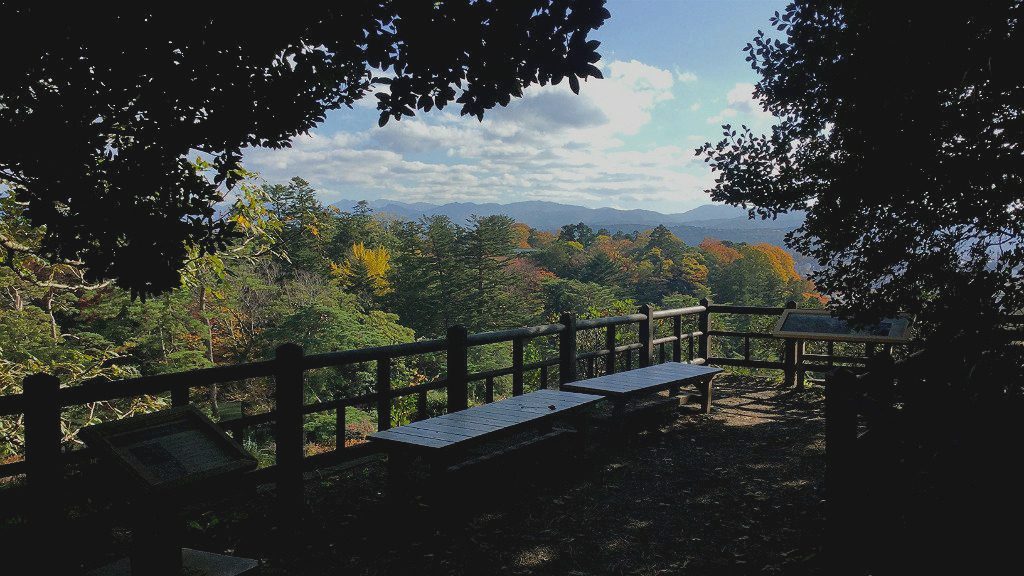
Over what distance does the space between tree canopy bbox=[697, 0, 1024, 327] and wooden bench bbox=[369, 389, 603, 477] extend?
2.52 m

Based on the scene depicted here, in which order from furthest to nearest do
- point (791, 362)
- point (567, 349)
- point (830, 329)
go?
point (791, 362) → point (830, 329) → point (567, 349)

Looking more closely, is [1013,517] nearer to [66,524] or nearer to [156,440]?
[156,440]

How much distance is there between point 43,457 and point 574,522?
351cm

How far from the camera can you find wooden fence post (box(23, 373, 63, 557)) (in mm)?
3879

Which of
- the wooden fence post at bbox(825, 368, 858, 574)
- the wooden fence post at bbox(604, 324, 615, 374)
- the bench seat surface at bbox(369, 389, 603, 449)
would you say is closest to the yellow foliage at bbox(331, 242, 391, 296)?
the wooden fence post at bbox(604, 324, 615, 374)

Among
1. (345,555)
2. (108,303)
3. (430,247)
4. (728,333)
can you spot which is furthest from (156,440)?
(430,247)

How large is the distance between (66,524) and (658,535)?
12.6ft

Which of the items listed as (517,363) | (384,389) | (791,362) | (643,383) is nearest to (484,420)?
(384,389)

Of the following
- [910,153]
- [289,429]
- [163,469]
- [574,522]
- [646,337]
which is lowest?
[574,522]

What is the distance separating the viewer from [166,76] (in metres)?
3.19

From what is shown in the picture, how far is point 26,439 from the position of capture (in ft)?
12.9

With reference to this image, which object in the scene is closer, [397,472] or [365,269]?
[397,472]

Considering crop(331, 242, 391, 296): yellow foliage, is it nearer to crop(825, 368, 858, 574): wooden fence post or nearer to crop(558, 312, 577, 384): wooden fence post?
crop(558, 312, 577, 384): wooden fence post

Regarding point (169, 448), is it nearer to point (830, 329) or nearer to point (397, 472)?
point (397, 472)
